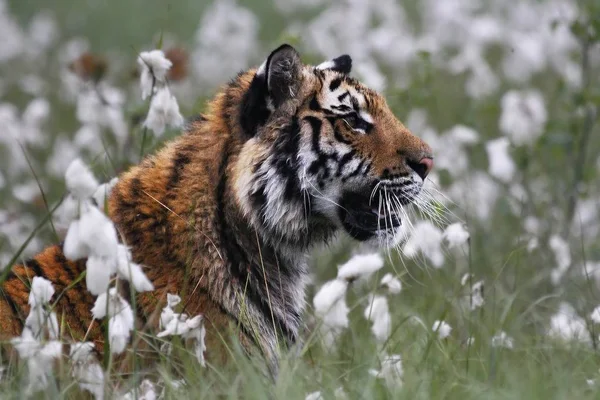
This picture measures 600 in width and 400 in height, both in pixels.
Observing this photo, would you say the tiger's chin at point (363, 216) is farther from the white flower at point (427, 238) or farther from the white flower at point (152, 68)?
the white flower at point (152, 68)

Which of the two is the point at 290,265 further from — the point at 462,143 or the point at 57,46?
the point at 57,46

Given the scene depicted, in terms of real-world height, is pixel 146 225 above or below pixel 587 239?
above

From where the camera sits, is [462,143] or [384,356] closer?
[384,356]

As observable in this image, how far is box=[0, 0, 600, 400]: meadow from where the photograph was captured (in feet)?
12.2

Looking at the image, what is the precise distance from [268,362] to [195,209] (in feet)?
2.24

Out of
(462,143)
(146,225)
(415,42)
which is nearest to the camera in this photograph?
(146,225)

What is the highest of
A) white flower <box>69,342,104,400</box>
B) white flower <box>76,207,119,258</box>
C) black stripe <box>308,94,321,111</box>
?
white flower <box>76,207,119,258</box>

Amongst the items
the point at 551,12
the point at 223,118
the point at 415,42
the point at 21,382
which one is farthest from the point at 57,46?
the point at 21,382

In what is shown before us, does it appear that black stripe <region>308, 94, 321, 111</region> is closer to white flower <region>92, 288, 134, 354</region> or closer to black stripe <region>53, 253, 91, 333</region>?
black stripe <region>53, 253, 91, 333</region>

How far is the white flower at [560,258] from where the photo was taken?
19.9ft

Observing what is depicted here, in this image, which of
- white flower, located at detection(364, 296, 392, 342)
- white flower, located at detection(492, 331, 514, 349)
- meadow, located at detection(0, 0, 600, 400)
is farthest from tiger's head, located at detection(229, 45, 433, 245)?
white flower, located at detection(492, 331, 514, 349)

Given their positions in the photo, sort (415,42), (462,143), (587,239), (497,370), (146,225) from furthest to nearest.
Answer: (415,42) < (587,239) < (462,143) < (146,225) < (497,370)

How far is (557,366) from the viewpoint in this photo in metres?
3.98

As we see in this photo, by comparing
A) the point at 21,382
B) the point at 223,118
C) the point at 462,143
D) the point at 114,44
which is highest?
the point at 223,118
